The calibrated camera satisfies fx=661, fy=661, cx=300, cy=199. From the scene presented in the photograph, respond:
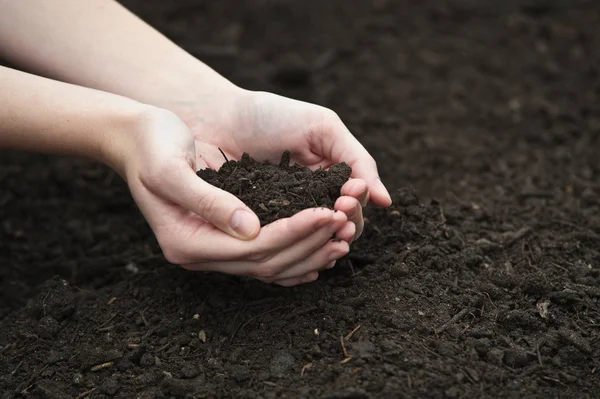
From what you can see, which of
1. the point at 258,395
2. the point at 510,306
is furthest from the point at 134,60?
the point at 510,306

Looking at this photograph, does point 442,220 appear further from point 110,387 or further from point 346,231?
point 110,387

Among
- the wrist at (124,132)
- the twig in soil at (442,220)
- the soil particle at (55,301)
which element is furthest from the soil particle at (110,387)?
the twig in soil at (442,220)

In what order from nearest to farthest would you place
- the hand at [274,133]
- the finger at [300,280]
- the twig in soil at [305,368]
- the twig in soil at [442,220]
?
the twig in soil at [305,368] → the finger at [300,280] → the hand at [274,133] → the twig in soil at [442,220]

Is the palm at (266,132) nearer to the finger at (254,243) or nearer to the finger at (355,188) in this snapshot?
the finger at (355,188)

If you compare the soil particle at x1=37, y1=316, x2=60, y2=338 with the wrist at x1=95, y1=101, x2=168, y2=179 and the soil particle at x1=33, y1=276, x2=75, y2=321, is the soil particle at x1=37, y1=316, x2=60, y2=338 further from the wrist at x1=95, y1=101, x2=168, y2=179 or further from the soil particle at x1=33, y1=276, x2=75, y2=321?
the wrist at x1=95, y1=101, x2=168, y2=179

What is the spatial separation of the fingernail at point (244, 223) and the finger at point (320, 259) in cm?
18

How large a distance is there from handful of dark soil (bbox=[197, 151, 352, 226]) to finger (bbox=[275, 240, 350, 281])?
0.42 feet

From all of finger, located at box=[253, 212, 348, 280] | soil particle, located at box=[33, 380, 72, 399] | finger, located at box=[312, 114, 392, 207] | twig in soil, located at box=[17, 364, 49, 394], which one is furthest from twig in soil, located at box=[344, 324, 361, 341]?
twig in soil, located at box=[17, 364, 49, 394]

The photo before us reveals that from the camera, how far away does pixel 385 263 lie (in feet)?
6.66

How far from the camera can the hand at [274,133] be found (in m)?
1.93

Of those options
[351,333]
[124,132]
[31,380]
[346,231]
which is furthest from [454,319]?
[31,380]

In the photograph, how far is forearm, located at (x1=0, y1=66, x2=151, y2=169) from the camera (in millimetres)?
1901

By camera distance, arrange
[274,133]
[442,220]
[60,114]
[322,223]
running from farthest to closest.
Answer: [442,220], [274,133], [60,114], [322,223]

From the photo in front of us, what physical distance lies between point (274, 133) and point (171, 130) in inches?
14.9
